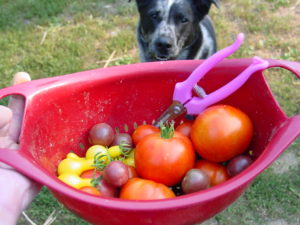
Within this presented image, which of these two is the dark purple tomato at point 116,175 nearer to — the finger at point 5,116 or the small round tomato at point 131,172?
the small round tomato at point 131,172

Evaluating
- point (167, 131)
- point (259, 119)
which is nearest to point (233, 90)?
point (259, 119)

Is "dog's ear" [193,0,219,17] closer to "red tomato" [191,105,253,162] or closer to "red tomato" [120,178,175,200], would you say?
"red tomato" [191,105,253,162]

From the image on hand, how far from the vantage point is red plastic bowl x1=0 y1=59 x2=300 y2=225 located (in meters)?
1.03

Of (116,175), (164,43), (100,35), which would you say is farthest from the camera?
(100,35)

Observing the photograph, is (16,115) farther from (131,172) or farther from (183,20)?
(183,20)

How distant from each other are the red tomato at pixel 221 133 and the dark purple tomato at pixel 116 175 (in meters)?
0.26

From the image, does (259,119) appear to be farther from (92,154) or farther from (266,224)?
(266,224)

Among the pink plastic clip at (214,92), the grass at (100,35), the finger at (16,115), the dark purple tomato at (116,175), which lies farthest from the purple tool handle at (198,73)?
the grass at (100,35)

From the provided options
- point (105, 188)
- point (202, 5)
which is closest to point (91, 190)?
point (105, 188)

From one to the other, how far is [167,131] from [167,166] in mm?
109

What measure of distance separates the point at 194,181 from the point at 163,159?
4.3 inches

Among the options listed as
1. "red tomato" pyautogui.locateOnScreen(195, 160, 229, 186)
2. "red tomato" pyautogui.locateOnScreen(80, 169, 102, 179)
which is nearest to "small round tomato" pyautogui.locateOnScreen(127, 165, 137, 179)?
"red tomato" pyautogui.locateOnScreen(80, 169, 102, 179)

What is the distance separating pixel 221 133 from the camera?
130 cm

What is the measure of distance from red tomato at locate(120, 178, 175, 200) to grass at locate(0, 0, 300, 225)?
1309mm
